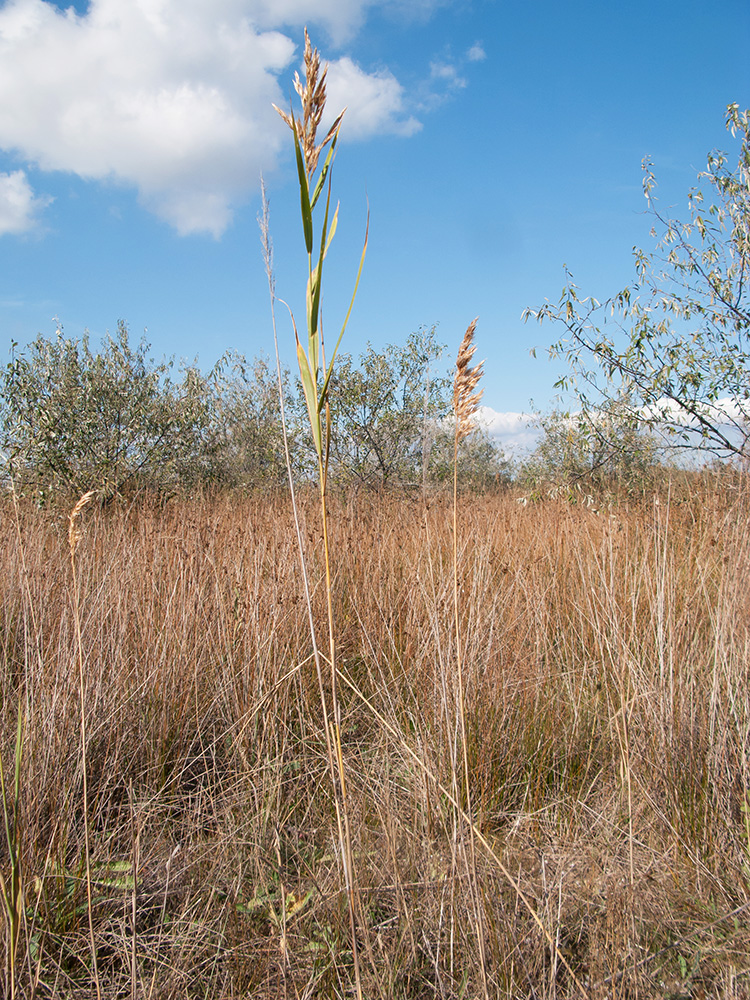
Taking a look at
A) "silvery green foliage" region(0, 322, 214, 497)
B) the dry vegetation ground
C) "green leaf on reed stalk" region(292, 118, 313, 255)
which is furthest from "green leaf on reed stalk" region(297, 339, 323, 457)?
"silvery green foliage" region(0, 322, 214, 497)

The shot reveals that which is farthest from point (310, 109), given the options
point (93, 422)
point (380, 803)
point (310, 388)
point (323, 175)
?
point (93, 422)

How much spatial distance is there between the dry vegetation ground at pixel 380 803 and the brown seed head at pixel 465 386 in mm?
565

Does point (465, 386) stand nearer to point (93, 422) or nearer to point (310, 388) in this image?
point (310, 388)

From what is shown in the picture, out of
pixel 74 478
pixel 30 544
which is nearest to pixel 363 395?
pixel 74 478

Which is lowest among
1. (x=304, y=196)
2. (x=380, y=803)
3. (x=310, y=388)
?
(x=380, y=803)

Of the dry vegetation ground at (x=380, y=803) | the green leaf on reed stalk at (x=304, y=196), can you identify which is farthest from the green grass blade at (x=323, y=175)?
the dry vegetation ground at (x=380, y=803)

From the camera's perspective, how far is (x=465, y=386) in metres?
1.19

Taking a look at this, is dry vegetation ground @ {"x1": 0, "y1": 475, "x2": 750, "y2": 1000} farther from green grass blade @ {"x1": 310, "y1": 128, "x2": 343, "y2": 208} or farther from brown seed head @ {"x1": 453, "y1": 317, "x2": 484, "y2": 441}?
green grass blade @ {"x1": 310, "y1": 128, "x2": 343, "y2": 208}

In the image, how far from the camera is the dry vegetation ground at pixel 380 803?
4.58 ft

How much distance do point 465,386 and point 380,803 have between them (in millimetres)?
1409

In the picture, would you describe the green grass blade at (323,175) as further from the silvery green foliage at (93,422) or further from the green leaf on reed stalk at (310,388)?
the silvery green foliage at (93,422)

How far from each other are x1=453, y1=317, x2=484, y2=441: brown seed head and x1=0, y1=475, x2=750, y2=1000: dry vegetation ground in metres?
0.57

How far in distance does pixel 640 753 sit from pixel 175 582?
7.70ft

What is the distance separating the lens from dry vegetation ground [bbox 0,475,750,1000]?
1395mm
